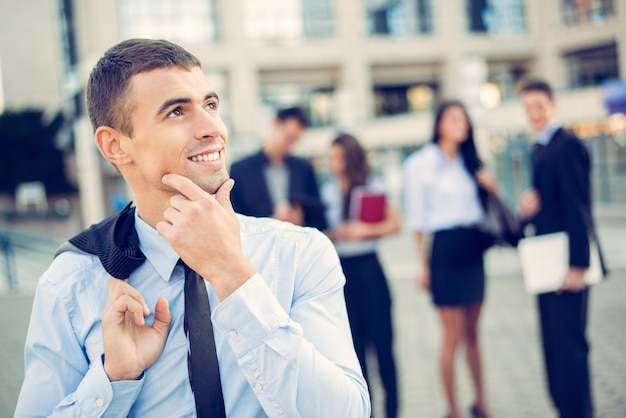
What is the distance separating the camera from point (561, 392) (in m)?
3.75

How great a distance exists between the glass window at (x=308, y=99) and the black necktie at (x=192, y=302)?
33.5 m

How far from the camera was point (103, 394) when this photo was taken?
1.38 metres

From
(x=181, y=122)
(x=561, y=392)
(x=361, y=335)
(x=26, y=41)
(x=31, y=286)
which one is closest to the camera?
(x=181, y=122)

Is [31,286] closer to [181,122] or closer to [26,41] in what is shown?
[181,122]

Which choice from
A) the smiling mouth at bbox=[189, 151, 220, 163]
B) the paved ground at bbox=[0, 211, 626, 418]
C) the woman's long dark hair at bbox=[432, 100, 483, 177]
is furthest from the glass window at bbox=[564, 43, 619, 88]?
the smiling mouth at bbox=[189, 151, 220, 163]

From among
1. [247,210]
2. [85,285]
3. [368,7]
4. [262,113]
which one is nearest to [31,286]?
[247,210]

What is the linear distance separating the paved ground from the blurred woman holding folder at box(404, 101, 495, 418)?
558 mm

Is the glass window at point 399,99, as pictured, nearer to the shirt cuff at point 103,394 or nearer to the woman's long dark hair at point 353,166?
the woman's long dark hair at point 353,166

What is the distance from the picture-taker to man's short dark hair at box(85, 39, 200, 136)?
1510mm

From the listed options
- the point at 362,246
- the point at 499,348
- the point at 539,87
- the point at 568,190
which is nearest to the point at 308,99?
the point at 499,348

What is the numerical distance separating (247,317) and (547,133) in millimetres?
3121

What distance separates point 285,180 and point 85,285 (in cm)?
298

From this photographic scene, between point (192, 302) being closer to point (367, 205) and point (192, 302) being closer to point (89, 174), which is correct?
point (367, 205)

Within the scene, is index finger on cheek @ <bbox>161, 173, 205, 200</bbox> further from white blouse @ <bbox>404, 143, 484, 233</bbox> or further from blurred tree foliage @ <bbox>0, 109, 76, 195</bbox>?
blurred tree foliage @ <bbox>0, 109, 76, 195</bbox>
